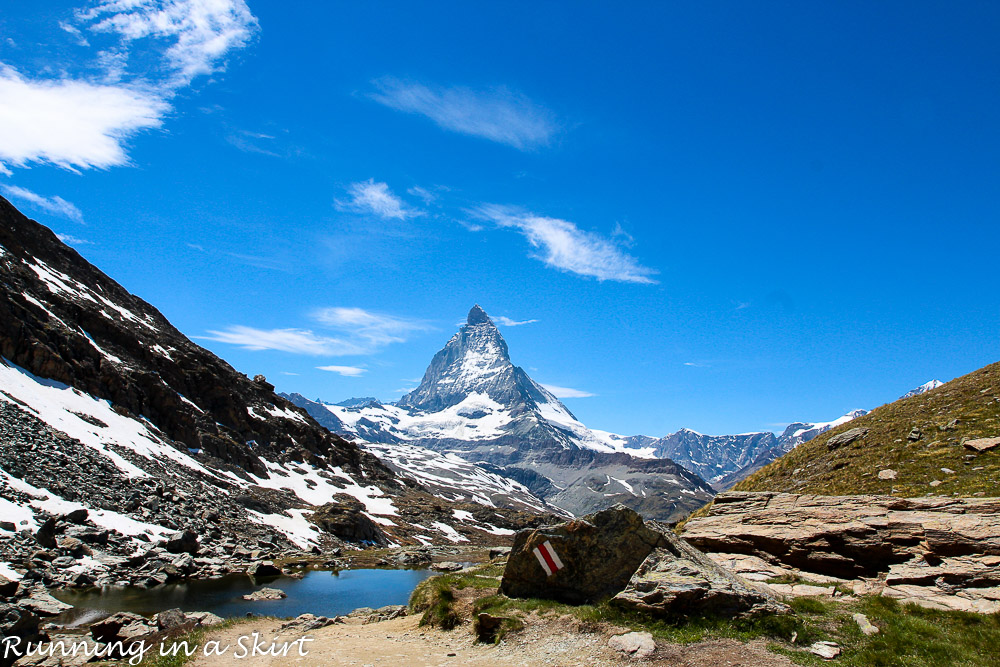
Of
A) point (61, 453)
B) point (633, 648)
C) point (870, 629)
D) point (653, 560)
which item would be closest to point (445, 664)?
point (633, 648)

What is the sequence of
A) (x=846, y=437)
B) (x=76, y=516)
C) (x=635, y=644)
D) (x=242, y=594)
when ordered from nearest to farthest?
(x=635, y=644) → (x=846, y=437) → (x=242, y=594) → (x=76, y=516)

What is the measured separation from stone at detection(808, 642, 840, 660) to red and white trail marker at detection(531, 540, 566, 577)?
923 centimetres

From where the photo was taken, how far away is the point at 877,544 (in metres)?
17.9

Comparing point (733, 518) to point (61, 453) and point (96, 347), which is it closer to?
point (61, 453)

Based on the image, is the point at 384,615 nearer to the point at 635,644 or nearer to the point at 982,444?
the point at 635,644

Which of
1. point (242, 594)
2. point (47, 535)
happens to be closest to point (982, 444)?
point (242, 594)

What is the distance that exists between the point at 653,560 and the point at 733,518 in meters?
8.98

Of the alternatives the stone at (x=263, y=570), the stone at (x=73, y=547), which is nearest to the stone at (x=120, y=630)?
the stone at (x=73, y=547)

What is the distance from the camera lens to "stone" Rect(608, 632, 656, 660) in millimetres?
13914

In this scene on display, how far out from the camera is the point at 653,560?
59.2 feet

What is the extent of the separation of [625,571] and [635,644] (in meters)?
4.80

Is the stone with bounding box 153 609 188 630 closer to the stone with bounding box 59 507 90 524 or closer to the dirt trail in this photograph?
the dirt trail

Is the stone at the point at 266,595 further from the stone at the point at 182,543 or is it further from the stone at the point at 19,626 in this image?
the stone at the point at 19,626

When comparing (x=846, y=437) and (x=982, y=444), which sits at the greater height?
(x=846, y=437)
